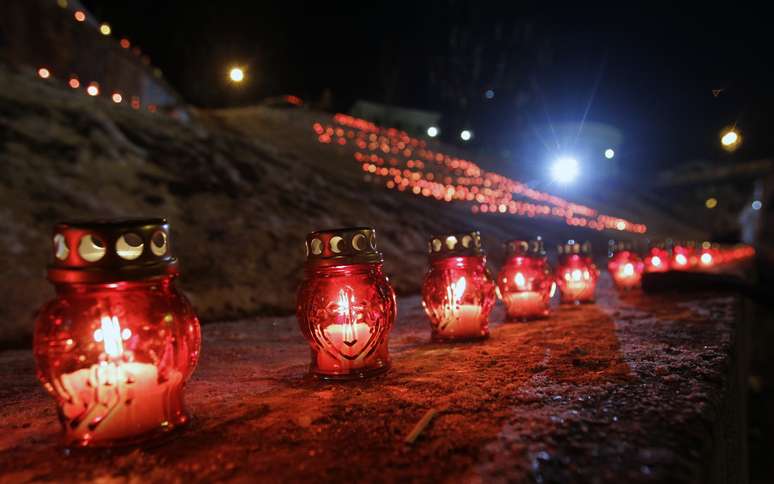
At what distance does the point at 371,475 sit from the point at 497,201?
420 inches

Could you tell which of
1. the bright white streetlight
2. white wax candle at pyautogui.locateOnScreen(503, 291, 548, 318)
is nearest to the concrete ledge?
white wax candle at pyautogui.locateOnScreen(503, 291, 548, 318)

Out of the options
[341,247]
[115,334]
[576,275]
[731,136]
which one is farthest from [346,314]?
[731,136]

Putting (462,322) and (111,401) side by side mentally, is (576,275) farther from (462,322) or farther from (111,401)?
(111,401)

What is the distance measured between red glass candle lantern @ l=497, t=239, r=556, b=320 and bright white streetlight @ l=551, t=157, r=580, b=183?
16682mm

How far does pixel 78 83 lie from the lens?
11375 millimetres

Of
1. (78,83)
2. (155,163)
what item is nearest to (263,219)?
(155,163)

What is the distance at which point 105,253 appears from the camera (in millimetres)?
1257

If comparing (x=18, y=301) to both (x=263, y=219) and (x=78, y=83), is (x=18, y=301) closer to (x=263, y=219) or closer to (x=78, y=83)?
(x=263, y=219)

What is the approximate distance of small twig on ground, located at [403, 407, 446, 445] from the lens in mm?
1214

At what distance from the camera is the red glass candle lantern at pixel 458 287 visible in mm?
2400

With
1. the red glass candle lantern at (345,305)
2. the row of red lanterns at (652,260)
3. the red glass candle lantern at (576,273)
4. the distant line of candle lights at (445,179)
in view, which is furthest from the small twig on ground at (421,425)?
the distant line of candle lights at (445,179)

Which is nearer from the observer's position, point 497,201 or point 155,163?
point 155,163

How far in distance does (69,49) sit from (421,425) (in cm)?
1335

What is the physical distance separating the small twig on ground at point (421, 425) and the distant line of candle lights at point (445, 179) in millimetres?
8369
